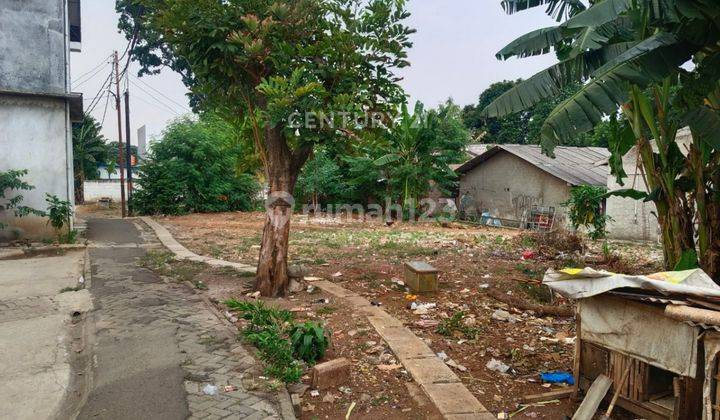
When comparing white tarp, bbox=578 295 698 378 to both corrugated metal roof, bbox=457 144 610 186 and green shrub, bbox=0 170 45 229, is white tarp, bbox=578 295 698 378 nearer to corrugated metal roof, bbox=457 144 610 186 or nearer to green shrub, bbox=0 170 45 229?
green shrub, bbox=0 170 45 229

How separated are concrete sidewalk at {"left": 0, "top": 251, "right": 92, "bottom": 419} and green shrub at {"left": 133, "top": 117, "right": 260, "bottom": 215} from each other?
12.3 metres

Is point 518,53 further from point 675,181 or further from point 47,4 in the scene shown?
point 47,4

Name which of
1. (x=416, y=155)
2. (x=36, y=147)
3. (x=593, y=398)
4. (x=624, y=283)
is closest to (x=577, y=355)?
(x=593, y=398)

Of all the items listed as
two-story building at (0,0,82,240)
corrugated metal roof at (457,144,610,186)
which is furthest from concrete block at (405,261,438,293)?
corrugated metal roof at (457,144,610,186)

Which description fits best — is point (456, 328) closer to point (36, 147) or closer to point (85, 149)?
point (36, 147)

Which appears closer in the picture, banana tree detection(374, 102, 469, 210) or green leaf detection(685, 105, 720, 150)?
green leaf detection(685, 105, 720, 150)

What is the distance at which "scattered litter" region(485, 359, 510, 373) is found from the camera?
4.49m

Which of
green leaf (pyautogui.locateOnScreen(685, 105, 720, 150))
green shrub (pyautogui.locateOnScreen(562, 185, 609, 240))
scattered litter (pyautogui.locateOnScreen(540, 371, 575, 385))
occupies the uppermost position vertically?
green leaf (pyautogui.locateOnScreen(685, 105, 720, 150))

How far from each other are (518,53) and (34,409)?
609 centimetres

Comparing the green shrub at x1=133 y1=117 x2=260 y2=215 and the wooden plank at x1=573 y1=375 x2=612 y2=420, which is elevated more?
the green shrub at x1=133 y1=117 x2=260 y2=215

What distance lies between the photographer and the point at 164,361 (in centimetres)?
451

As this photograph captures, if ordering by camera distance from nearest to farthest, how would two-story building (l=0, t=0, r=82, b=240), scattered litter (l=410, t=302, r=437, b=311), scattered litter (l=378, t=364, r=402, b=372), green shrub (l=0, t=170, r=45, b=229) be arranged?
scattered litter (l=378, t=364, r=402, b=372) → scattered litter (l=410, t=302, r=437, b=311) → green shrub (l=0, t=170, r=45, b=229) → two-story building (l=0, t=0, r=82, b=240)

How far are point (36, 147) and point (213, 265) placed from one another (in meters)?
6.41

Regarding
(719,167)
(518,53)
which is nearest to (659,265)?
(719,167)
